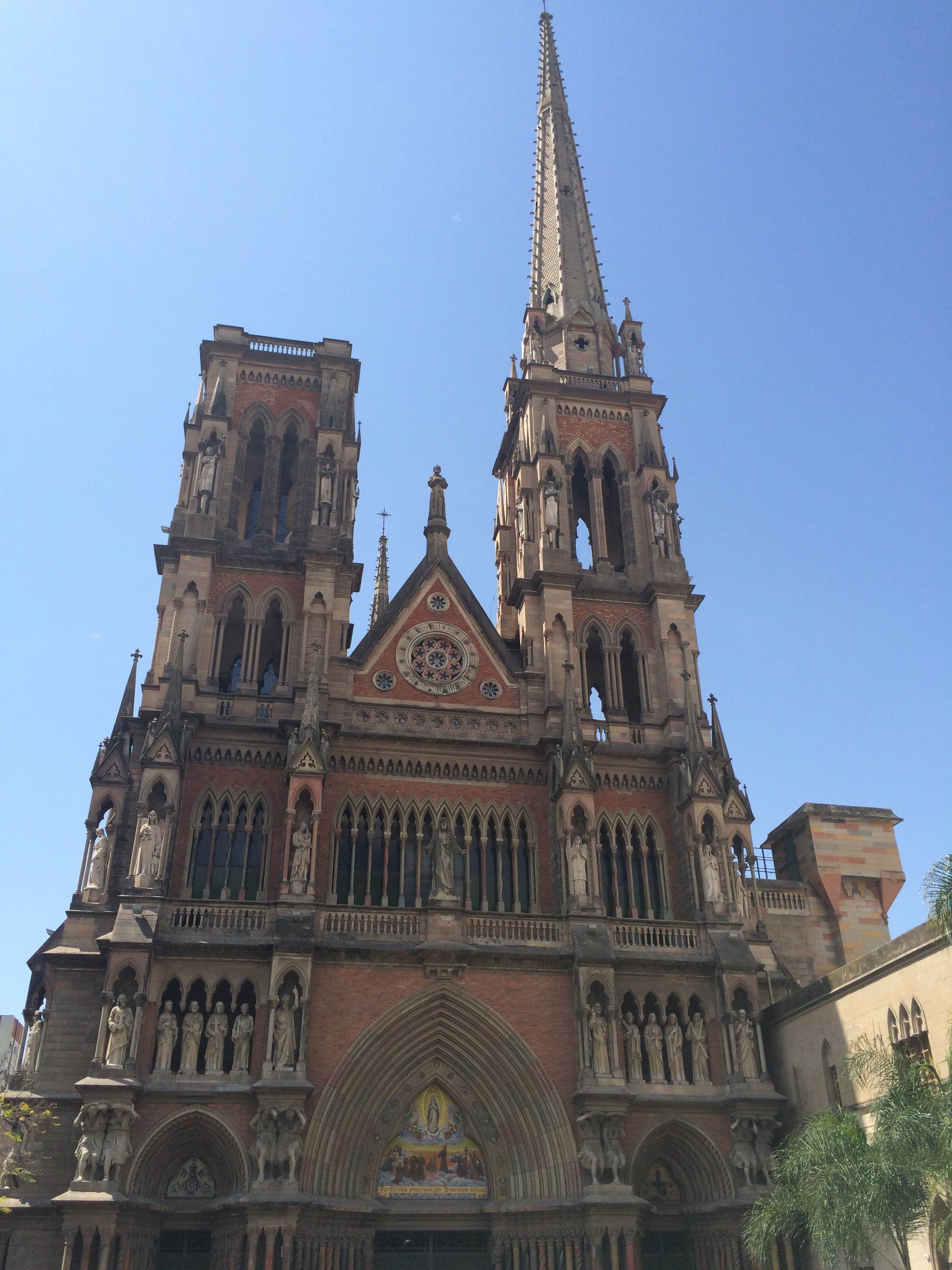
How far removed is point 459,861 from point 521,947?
356 cm

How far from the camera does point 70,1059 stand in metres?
26.1

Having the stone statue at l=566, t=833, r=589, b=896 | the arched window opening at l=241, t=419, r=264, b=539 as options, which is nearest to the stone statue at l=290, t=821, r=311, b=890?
the stone statue at l=566, t=833, r=589, b=896

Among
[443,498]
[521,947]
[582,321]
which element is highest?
[582,321]

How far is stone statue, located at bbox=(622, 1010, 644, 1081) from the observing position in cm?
2758

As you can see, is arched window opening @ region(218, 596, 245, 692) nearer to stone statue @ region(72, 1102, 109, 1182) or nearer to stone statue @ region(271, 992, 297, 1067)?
stone statue @ region(271, 992, 297, 1067)

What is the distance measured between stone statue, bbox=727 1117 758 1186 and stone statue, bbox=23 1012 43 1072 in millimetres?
16655

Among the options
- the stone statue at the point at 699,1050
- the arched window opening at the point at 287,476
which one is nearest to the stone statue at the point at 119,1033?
the stone statue at the point at 699,1050

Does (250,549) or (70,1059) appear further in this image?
(250,549)

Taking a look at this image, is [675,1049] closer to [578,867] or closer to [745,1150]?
[745,1150]

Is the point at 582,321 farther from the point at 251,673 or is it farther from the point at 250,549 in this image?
the point at 251,673

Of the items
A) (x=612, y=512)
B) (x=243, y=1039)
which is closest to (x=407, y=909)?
(x=243, y=1039)

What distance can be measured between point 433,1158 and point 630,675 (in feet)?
51.6

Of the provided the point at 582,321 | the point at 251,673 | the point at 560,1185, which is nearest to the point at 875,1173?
the point at 560,1185

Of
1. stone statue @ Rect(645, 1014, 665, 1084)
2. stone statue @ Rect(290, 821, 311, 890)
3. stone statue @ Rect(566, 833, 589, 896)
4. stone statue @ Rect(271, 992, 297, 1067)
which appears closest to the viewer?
stone statue @ Rect(271, 992, 297, 1067)
